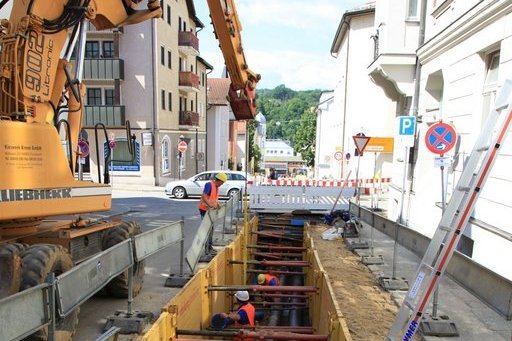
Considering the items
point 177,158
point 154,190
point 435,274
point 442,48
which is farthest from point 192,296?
point 177,158

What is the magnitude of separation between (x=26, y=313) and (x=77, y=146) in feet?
9.41

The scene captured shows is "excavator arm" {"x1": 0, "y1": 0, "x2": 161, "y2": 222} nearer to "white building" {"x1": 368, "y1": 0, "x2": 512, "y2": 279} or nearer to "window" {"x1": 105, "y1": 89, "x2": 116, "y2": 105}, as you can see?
"white building" {"x1": 368, "y1": 0, "x2": 512, "y2": 279}

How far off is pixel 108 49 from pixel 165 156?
25.8 feet

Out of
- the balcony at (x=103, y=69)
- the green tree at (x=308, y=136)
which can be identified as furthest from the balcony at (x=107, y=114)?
the green tree at (x=308, y=136)

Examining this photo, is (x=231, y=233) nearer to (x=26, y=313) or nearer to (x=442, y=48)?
(x=442, y=48)

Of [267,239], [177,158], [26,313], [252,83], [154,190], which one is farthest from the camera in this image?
[177,158]

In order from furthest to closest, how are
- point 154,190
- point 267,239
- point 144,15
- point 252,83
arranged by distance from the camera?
point 154,190
point 267,239
point 252,83
point 144,15

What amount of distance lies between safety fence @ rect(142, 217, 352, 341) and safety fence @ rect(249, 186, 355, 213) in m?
5.28

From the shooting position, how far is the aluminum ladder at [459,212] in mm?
3199

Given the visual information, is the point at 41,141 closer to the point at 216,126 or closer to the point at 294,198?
the point at 294,198

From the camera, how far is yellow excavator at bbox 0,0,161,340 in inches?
151

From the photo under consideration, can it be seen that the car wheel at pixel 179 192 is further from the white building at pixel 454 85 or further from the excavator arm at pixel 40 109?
the excavator arm at pixel 40 109

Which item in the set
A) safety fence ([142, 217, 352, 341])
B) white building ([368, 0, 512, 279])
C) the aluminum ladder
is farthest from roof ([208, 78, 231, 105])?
the aluminum ladder

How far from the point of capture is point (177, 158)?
95.9 feet
